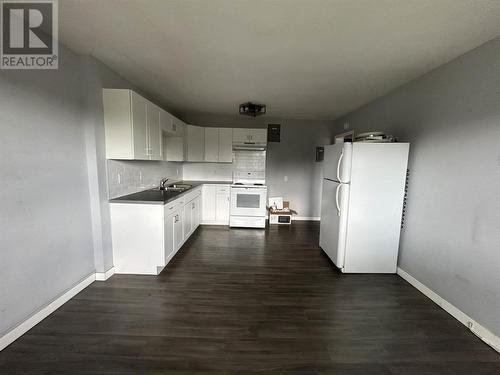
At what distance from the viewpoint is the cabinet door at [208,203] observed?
4.68m

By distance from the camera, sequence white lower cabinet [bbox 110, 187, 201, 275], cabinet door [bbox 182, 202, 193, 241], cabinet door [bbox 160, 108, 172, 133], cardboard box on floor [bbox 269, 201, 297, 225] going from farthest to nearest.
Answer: cardboard box on floor [bbox 269, 201, 297, 225], cabinet door [bbox 182, 202, 193, 241], cabinet door [bbox 160, 108, 172, 133], white lower cabinet [bbox 110, 187, 201, 275]

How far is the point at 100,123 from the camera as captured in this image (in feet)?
7.76

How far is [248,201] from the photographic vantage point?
179 inches

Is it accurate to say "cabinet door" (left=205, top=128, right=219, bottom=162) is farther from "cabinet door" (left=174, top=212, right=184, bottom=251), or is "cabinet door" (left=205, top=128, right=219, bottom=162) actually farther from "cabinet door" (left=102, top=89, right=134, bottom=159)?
"cabinet door" (left=102, top=89, right=134, bottom=159)

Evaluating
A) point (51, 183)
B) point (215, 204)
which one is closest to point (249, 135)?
point (215, 204)

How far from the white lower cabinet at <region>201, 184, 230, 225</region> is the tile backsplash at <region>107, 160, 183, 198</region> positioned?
0.93 m

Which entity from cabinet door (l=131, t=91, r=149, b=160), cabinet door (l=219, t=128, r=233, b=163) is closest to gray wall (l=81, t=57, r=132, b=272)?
cabinet door (l=131, t=91, r=149, b=160)

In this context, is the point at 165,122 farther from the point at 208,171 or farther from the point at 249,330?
the point at 249,330

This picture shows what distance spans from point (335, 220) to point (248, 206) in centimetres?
206

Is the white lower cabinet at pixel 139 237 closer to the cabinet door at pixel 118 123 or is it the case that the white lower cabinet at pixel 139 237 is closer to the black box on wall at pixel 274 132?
the cabinet door at pixel 118 123

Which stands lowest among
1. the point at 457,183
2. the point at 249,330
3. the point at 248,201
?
the point at 249,330

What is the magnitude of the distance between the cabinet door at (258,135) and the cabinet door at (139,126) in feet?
8.31

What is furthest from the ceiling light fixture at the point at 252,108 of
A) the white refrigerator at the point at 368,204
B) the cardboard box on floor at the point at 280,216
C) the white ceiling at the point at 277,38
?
the cardboard box on floor at the point at 280,216

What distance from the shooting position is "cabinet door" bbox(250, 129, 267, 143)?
15.9 ft
